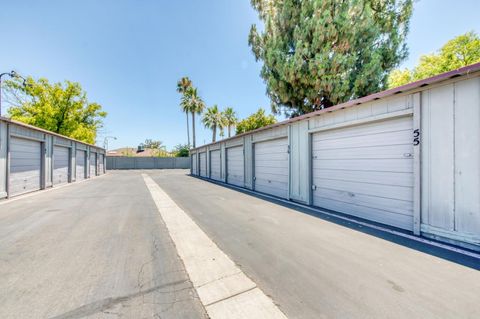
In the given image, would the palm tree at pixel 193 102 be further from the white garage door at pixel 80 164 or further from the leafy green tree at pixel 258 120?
the white garage door at pixel 80 164

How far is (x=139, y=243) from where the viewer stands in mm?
3471

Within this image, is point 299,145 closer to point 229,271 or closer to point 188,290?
point 229,271

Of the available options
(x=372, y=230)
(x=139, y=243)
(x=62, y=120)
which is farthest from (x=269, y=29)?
(x=62, y=120)

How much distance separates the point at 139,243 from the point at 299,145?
527 cm

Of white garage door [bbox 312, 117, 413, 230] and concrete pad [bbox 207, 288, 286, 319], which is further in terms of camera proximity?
white garage door [bbox 312, 117, 413, 230]

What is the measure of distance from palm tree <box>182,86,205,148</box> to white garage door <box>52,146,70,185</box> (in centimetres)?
1947

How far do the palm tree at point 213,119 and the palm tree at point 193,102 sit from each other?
4.13ft

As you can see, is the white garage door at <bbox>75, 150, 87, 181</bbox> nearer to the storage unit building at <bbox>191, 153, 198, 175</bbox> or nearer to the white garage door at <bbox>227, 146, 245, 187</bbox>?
the storage unit building at <bbox>191, 153, 198, 175</bbox>

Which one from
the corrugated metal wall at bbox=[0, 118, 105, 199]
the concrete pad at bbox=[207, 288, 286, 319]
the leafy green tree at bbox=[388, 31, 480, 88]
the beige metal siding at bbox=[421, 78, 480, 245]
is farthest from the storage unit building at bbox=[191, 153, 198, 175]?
the concrete pad at bbox=[207, 288, 286, 319]

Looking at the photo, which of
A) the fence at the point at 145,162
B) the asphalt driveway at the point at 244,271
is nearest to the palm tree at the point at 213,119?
the fence at the point at 145,162

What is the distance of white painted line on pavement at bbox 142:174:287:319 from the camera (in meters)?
1.86

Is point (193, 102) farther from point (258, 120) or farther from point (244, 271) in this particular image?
point (244, 271)

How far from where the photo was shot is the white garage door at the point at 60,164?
11.4 metres

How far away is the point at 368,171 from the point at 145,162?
3420 cm
